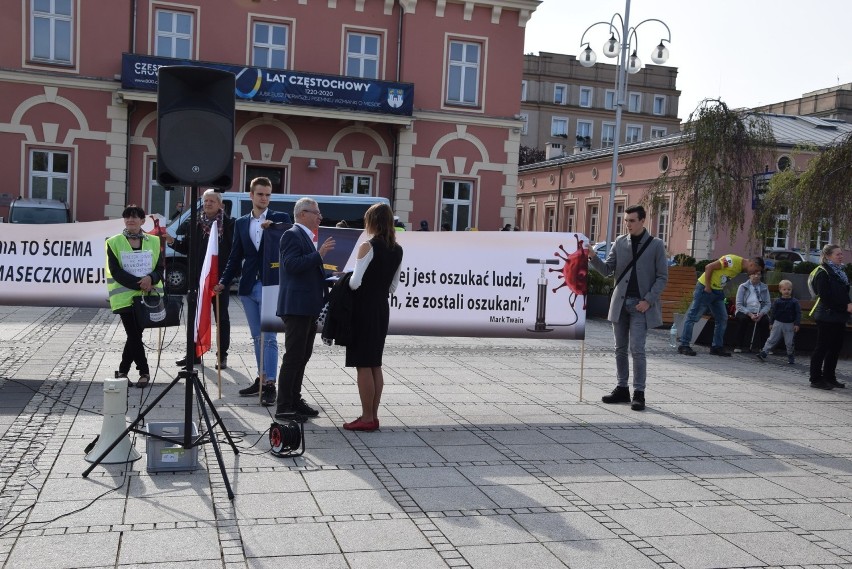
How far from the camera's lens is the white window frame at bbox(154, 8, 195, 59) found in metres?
24.9

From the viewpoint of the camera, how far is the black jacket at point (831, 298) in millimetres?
10484

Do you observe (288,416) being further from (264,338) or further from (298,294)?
(264,338)

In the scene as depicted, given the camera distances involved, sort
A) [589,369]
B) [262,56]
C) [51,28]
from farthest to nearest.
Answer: [262,56] < [51,28] < [589,369]

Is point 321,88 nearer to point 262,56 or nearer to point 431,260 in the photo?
point 262,56

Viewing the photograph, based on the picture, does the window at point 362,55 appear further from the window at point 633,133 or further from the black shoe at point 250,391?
the window at point 633,133

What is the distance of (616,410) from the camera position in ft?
27.8

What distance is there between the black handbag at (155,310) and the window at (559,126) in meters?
65.8

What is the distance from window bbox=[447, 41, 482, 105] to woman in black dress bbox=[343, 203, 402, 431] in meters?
21.1

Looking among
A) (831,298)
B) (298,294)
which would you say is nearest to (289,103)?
(831,298)

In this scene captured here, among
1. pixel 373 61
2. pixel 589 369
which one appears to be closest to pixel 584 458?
pixel 589 369

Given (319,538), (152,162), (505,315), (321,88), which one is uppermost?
(321,88)

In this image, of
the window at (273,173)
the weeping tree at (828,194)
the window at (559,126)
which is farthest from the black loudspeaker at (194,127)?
the window at (559,126)

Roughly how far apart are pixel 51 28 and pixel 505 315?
20.4 m

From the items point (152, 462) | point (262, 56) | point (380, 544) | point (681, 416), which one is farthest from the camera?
point (262, 56)
